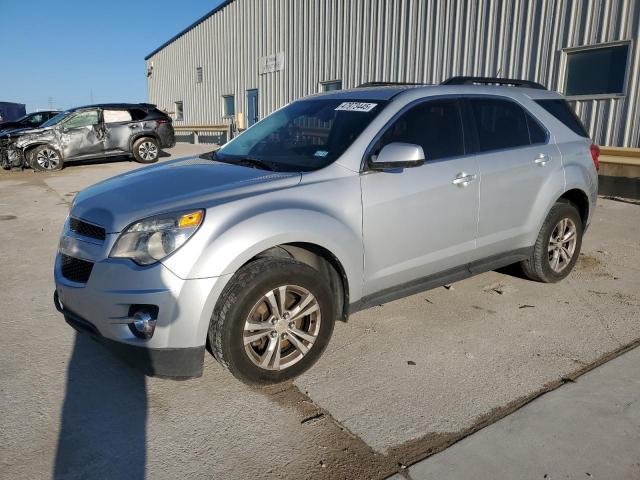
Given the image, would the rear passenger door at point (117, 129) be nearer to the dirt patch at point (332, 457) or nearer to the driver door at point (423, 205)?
the driver door at point (423, 205)

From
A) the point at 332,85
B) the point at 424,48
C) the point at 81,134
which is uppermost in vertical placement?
the point at 424,48

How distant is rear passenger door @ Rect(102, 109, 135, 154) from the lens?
13.6m

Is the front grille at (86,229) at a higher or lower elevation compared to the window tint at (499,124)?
lower

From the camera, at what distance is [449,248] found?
362cm

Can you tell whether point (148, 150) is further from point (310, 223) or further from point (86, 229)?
point (310, 223)

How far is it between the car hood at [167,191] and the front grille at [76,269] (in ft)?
0.79

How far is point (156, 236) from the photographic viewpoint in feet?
8.38

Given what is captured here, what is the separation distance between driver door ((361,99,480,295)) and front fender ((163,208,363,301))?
0.45 feet

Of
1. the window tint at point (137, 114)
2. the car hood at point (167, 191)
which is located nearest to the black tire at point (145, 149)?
the window tint at point (137, 114)

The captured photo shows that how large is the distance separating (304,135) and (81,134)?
456 inches

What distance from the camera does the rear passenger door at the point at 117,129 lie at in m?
13.6

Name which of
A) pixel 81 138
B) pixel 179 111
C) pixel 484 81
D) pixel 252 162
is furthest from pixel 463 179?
pixel 179 111

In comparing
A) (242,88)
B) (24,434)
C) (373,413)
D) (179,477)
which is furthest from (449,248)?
(242,88)

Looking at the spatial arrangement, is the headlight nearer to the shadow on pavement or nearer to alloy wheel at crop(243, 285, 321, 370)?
alloy wheel at crop(243, 285, 321, 370)
